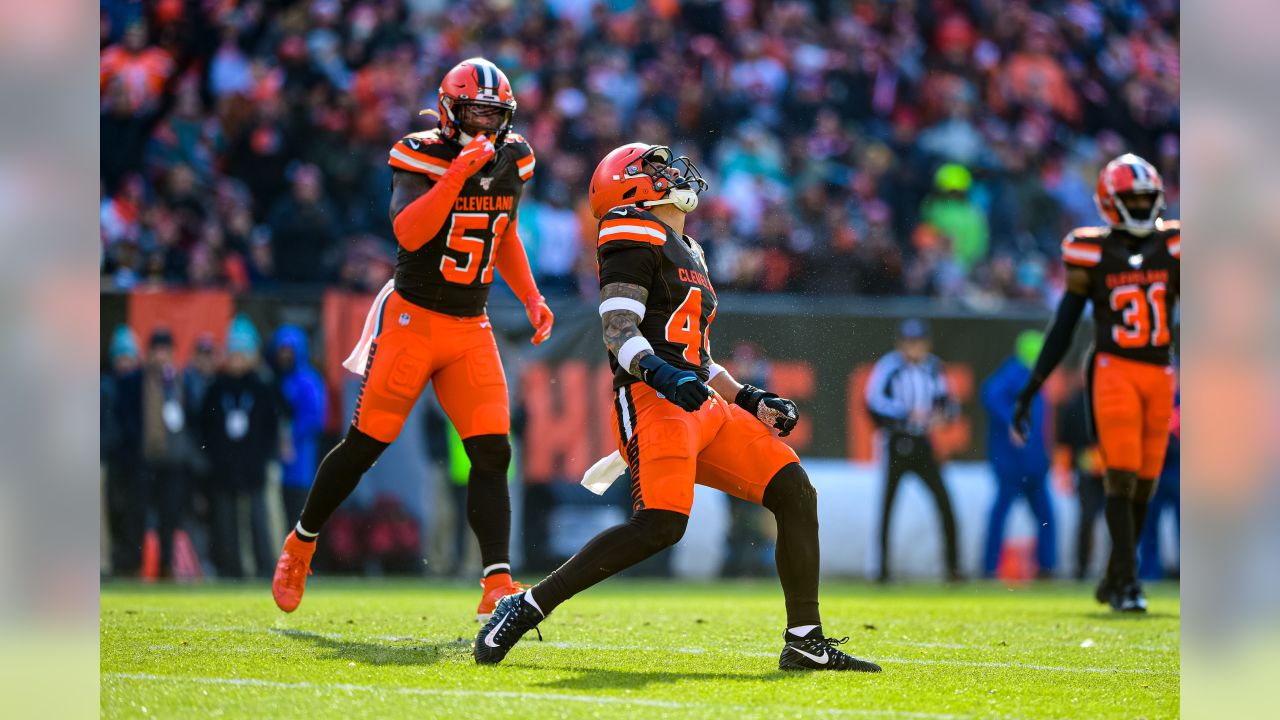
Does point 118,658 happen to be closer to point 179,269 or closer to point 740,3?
point 179,269

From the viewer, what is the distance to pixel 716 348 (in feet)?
35.6

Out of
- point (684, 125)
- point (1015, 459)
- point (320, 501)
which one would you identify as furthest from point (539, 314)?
point (684, 125)

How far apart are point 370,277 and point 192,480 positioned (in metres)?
1.84

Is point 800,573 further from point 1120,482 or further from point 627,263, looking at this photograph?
point 1120,482

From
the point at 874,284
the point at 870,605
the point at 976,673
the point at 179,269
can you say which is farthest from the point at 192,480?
the point at 976,673

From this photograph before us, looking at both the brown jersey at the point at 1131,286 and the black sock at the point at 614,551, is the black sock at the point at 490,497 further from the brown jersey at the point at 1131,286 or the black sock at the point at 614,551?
the brown jersey at the point at 1131,286

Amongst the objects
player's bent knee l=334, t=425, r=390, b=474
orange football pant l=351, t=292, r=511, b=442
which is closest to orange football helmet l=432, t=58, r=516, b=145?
orange football pant l=351, t=292, r=511, b=442

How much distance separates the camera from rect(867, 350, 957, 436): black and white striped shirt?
10938 millimetres

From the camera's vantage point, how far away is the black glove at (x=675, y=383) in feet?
15.3

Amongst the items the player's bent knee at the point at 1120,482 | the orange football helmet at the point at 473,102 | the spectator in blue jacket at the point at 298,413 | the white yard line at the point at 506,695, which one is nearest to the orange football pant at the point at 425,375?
the orange football helmet at the point at 473,102

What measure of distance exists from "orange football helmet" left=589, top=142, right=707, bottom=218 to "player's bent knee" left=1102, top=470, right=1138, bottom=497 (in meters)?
3.38

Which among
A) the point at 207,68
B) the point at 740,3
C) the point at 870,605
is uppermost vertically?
the point at 740,3

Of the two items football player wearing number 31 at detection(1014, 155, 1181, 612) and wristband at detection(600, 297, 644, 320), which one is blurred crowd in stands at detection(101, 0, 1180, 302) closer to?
football player wearing number 31 at detection(1014, 155, 1181, 612)

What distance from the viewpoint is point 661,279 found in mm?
5090
